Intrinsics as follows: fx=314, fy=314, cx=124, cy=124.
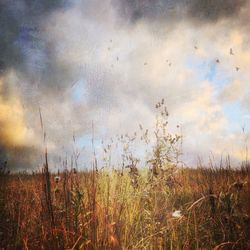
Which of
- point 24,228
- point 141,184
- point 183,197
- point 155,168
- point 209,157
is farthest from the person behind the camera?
point 183,197

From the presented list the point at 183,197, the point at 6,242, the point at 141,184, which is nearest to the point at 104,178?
the point at 141,184

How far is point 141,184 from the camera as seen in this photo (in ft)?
18.0

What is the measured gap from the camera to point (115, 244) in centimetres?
299

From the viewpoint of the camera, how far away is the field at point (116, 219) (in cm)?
277

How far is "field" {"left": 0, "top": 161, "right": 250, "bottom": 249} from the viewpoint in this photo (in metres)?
2.77

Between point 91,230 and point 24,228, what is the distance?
48.2 inches

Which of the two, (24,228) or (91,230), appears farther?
(24,228)

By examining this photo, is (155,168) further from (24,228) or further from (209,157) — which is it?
(24,228)

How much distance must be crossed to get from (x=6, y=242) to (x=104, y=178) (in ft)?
7.87

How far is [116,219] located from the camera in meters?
3.59

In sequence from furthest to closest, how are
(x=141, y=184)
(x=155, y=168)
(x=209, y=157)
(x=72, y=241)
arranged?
(x=141, y=184)
(x=155, y=168)
(x=209, y=157)
(x=72, y=241)

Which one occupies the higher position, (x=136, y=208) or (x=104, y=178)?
(x=104, y=178)

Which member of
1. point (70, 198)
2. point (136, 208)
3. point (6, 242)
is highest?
point (70, 198)

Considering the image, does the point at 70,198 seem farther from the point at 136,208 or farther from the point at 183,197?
the point at 183,197
